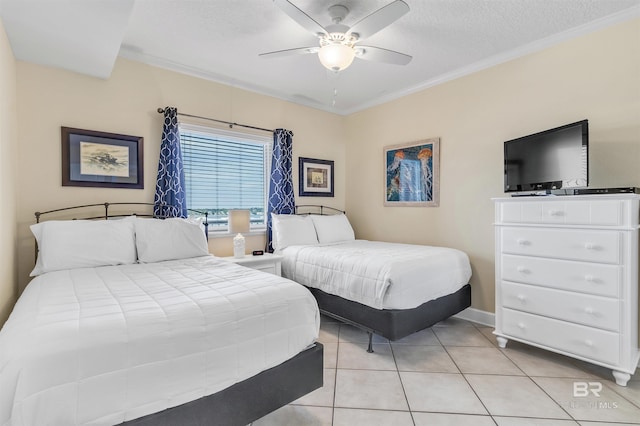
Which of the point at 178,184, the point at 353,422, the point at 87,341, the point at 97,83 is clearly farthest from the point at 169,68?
the point at 353,422

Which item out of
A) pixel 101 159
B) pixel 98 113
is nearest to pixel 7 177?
pixel 101 159

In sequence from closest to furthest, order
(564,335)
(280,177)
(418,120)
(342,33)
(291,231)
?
(342,33) < (564,335) < (291,231) < (418,120) < (280,177)

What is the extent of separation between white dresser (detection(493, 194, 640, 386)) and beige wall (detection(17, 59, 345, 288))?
9.11 ft

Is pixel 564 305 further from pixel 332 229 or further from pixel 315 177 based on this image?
pixel 315 177

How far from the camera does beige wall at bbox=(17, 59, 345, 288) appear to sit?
2.58m

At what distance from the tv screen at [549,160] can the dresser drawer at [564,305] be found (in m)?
0.83

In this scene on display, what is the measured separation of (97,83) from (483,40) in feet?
11.7

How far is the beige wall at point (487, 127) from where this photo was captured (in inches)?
98.4

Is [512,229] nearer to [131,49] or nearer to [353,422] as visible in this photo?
[353,422]

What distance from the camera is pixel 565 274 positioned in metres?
2.33

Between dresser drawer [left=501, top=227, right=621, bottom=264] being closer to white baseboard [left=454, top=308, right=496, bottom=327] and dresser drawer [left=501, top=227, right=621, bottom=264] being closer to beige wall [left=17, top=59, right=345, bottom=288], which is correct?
white baseboard [left=454, top=308, right=496, bottom=327]

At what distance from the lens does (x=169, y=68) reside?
3.28m

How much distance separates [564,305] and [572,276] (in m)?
0.23

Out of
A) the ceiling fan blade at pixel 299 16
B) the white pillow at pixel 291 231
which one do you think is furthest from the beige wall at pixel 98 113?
the ceiling fan blade at pixel 299 16
